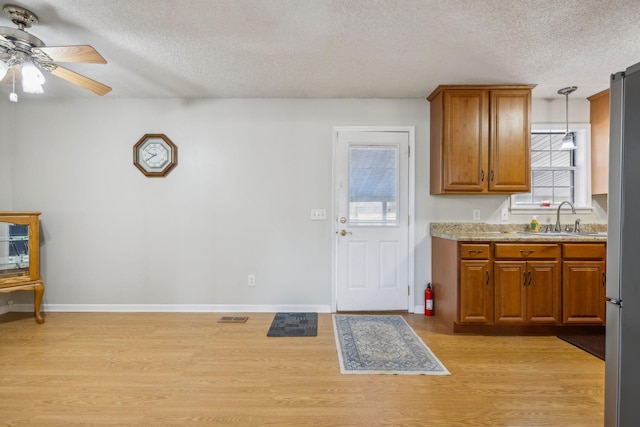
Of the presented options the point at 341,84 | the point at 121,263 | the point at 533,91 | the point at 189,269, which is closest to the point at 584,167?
the point at 533,91

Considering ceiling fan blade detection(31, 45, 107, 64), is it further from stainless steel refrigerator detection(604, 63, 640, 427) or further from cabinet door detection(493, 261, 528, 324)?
cabinet door detection(493, 261, 528, 324)

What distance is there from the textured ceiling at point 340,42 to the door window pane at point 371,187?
713mm

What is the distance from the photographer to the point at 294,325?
320 cm

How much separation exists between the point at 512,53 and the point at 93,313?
187 inches

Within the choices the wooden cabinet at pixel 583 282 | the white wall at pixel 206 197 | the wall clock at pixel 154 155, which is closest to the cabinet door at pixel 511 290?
the wooden cabinet at pixel 583 282

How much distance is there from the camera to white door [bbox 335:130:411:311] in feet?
12.0

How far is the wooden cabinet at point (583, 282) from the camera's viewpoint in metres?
2.95

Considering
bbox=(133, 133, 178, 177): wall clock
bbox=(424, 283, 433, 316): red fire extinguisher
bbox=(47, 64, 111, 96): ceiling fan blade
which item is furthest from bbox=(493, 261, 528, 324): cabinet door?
bbox=(47, 64, 111, 96): ceiling fan blade

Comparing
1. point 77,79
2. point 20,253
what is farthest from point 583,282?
point 20,253

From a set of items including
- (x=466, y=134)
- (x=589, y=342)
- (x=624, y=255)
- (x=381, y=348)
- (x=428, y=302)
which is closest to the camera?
(x=624, y=255)

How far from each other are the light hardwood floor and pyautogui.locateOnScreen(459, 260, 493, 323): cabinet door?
0.19 meters

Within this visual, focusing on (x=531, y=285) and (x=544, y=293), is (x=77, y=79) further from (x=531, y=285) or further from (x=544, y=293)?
(x=544, y=293)

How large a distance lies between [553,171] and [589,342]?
186 cm

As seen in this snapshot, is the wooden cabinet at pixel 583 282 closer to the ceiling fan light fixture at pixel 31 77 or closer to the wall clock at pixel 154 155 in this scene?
the wall clock at pixel 154 155
